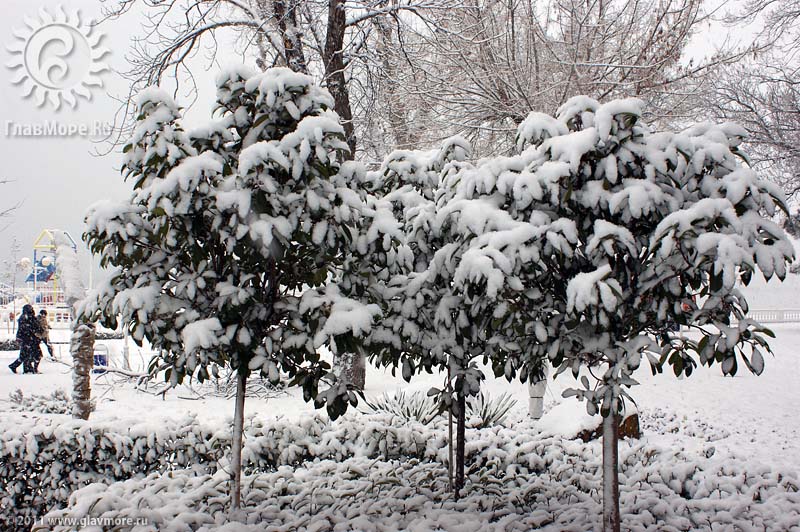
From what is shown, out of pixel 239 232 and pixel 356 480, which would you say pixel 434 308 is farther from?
pixel 356 480

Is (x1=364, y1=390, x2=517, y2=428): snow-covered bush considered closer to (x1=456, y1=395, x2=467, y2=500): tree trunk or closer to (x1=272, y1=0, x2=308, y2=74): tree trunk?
(x1=456, y1=395, x2=467, y2=500): tree trunk

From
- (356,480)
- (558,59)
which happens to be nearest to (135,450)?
(356,480)

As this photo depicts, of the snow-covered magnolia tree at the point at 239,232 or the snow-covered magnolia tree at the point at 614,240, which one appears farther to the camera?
the snow-covered magnolia tree at the point at 239,232

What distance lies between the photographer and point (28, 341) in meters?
10.7

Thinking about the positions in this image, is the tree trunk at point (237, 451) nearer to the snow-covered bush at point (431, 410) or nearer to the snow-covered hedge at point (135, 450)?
the snow-covered hedge at point (135, 450)

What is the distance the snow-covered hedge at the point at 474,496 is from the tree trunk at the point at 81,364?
94.2 inches

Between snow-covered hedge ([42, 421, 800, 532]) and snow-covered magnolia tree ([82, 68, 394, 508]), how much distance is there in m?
0.45

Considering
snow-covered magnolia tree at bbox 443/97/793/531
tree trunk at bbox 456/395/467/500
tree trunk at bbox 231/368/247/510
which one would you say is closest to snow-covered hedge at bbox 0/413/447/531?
tree trunk at bbox 456/395/467/500

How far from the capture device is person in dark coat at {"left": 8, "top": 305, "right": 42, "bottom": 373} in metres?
10.5

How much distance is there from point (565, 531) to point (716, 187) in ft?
6.87

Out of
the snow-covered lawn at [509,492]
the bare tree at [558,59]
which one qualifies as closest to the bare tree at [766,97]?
the bare tree at [558,59]

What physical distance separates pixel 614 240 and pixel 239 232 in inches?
70.5

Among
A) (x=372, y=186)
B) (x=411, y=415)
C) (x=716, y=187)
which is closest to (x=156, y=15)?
(x=372, y=186)

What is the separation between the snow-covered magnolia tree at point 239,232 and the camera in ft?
9.09
